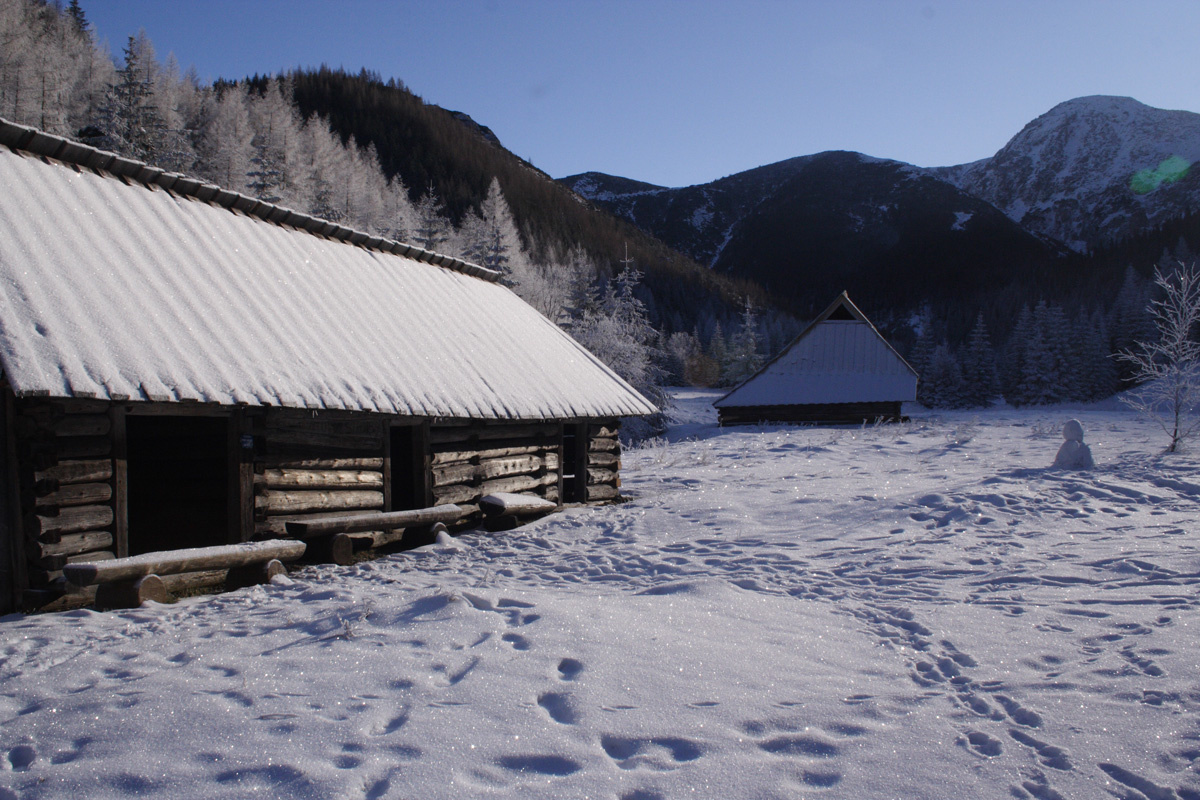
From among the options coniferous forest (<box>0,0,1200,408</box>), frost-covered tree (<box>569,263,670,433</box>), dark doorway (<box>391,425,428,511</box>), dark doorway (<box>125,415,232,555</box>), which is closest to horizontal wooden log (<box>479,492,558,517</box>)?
dark doorway (<box>391,425,428,511</box>)

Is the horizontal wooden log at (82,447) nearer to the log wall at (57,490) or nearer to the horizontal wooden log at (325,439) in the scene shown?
the log wall at (57,490)

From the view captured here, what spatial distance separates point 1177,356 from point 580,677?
22324mm

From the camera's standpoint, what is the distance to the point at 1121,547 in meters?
7.71

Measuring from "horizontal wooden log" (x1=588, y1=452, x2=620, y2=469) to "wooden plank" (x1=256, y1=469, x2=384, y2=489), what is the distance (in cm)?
473

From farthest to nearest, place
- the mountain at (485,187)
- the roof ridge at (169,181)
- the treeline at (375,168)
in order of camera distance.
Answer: the mountain at (485,187) < the treeline at (375,168) < the roof ridge at (169,181)

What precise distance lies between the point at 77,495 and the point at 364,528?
9.73 feet

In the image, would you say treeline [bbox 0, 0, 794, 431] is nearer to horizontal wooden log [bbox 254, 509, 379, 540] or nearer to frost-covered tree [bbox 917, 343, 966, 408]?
horizontal wooden log [bbox 254, 509, 379, 540]

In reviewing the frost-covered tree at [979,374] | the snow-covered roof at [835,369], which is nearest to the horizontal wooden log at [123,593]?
the snow-covered roof at [835,369]

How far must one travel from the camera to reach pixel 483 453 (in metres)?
10.6

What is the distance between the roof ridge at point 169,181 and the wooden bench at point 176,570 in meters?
5.26

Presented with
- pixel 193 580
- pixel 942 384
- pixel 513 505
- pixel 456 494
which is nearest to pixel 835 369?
pixel 513 505

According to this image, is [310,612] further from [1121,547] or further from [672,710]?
[1121,547]

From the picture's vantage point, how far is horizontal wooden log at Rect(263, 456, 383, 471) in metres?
7.73

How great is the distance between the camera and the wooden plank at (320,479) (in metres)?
7.71
